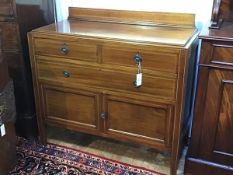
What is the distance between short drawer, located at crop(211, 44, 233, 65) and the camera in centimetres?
138

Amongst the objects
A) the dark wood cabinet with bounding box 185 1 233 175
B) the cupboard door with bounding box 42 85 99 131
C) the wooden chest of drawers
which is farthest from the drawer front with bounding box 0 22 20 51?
the dark wood cabinet with bounding box 185 1 233 175

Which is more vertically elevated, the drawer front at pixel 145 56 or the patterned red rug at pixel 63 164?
the drawer front at pixel 145 56

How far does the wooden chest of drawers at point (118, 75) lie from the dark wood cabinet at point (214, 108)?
89mm

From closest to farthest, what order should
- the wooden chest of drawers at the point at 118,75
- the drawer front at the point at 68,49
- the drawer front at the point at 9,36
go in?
the wooden chest of drawers at the point at 118,75 < the drawer front at the point at 68,49 < the drawer front at the point at 9,36

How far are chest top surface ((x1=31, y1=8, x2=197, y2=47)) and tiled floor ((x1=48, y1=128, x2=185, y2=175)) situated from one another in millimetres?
789

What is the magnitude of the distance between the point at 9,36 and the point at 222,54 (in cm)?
125

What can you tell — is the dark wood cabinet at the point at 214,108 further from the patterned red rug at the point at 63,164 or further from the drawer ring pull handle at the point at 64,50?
the drawer ring pull handle at the point at 64,50


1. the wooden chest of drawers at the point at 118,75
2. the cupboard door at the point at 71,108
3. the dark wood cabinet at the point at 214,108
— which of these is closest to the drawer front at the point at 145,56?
the wooden chest of drawers at the point at 118,75

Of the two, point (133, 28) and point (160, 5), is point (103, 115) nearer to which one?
point (133, 28)

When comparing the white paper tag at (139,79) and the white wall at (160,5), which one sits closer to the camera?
the white paper tag at (139,79)

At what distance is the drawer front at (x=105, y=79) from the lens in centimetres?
153

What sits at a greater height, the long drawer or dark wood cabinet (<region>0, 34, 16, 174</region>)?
the long drawer

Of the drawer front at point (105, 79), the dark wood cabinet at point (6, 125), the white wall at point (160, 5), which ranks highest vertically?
the white wall at point (160, 5)

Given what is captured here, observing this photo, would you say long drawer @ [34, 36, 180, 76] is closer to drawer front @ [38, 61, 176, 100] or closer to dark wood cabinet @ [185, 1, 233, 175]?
drawer front @ [38, 61, 176, 100]
